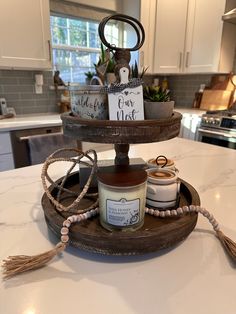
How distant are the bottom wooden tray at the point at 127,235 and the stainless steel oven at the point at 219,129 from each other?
1907 millimetres

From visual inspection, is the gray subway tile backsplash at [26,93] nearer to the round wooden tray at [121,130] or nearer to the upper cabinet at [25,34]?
the upper cabinet at [25,34]

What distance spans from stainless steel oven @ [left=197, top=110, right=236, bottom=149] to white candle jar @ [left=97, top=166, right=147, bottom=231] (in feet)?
6.53

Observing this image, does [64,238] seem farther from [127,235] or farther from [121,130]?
[121,130]

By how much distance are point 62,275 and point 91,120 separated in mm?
302

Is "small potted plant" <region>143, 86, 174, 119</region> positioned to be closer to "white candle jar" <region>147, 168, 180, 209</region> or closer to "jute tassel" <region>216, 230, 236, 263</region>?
"white candle jar" <region>147, 168, 180, 209</region>

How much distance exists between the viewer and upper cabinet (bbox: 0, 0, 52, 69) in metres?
1.96

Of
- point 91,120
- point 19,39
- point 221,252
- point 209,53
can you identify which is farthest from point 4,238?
point 209,53

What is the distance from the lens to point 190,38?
2.68 meters

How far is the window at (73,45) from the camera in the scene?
104 inches

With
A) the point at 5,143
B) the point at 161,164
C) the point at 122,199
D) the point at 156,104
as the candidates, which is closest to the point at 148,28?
the point at 5,143

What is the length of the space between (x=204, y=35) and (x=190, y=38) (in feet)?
0.56

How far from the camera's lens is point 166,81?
338cm

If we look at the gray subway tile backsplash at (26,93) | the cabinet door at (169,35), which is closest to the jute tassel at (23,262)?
the gray subway tile backsplash at (26,93)

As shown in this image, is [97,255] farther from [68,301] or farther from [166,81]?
[166,81]
